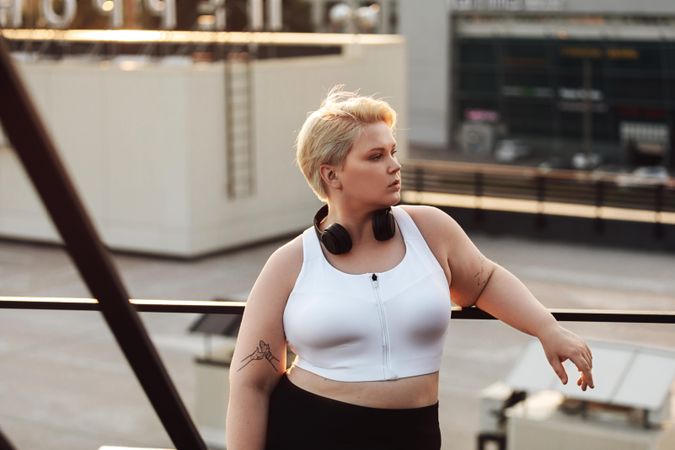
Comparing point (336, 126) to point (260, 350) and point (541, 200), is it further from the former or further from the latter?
point (541, 200)

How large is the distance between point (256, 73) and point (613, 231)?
8.43m

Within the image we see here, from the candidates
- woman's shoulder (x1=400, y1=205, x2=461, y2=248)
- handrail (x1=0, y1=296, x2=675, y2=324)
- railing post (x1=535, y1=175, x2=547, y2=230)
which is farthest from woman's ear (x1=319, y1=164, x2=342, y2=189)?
railing post (x1=535, y1=175, x2=547, y2=230)

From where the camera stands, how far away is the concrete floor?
13797mm

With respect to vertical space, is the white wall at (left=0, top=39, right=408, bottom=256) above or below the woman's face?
below

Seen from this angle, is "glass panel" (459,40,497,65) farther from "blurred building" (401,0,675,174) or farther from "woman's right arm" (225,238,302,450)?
"woman's right arm" (225,238,302,450)

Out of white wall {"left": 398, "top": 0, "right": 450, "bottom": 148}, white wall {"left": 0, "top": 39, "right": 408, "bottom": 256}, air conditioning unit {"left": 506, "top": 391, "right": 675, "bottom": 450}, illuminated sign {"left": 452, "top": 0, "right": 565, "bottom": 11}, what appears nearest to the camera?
air conditioning unit {"left": 506, "top": 391, "right": 675, "bottom": 450}

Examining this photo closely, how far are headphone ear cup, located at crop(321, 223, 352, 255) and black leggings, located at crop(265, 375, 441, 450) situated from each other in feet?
1.15

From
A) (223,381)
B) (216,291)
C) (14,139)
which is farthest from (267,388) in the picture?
(216,291)

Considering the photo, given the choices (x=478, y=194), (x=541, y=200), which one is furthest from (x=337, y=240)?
(x=478, y=194)

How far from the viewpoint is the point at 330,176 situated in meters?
3.00

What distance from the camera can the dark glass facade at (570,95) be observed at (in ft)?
176

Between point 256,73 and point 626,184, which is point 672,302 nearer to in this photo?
point 626,184

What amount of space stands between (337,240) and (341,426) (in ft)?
1.46

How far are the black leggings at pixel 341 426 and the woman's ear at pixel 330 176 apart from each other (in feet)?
1.65
